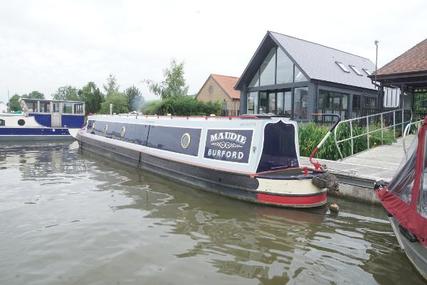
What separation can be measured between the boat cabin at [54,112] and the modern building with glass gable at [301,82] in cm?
1220

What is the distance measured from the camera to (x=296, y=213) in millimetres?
7594

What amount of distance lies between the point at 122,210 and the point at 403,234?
504 cm

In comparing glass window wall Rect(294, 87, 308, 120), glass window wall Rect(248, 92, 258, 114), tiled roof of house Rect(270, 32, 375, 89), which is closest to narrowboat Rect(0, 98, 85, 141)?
glass window wall Rect(248, 92, 258, 114)

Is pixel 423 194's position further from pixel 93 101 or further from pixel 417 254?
pixel 93 101

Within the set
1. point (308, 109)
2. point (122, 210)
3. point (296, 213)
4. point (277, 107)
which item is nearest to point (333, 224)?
point (296, 213)

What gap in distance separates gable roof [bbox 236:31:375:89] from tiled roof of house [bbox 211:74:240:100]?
15751 mm

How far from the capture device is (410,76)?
44.3 feet

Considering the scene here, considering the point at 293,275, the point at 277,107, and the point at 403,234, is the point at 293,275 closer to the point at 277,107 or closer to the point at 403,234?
the point at 403,234

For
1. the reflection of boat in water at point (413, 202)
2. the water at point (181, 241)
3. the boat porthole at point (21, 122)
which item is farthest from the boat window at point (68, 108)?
the reflection of boat in water at point (413, 202)

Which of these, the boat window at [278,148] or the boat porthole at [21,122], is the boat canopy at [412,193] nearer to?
the boat window at [278,148]

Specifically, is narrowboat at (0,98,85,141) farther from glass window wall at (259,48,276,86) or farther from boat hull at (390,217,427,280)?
boat hull at (390,217,427,280)

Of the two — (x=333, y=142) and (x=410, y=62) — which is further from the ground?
(x=410, y=62)

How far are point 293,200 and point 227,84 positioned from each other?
105 feet

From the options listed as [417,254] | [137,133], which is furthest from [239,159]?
[137,133]
